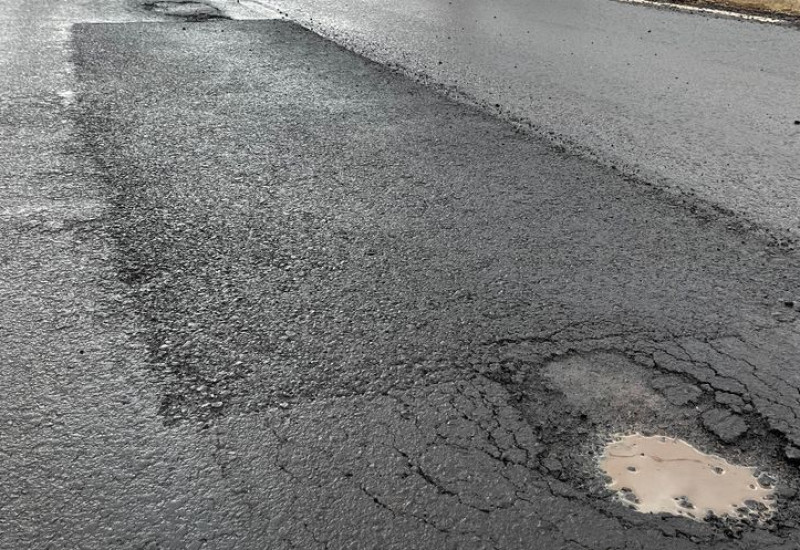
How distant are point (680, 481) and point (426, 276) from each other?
1.71 meters

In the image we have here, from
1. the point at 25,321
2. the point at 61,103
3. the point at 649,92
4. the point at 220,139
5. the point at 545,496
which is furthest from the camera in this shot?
the point at 649,92

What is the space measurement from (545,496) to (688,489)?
52 centimetres

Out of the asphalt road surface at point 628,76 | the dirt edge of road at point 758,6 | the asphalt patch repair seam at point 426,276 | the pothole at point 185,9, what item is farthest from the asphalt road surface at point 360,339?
the dirt edge of road at point 758,6

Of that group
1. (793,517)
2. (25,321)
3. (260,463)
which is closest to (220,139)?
(25,321)

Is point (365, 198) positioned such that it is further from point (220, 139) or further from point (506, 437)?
point (506, 437)

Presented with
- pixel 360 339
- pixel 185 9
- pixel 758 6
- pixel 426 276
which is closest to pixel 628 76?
pixel 426 276

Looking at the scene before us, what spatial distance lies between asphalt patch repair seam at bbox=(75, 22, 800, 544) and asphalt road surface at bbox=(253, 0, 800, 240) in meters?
0.60

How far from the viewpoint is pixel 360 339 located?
3494mm

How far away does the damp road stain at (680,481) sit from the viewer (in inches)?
105

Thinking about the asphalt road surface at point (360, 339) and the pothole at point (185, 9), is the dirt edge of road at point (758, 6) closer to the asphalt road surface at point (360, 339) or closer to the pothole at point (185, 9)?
the pothole at point (185, 9)

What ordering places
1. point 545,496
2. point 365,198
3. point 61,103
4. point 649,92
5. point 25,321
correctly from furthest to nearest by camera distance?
1. point 649,92
2. point 61,103
3. point 365,198
4. point 25,321
5. point 545,496

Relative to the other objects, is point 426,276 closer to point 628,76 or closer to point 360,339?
point 360,339

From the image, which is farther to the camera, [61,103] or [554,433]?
[61,103]

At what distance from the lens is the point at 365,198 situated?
5.00 m
